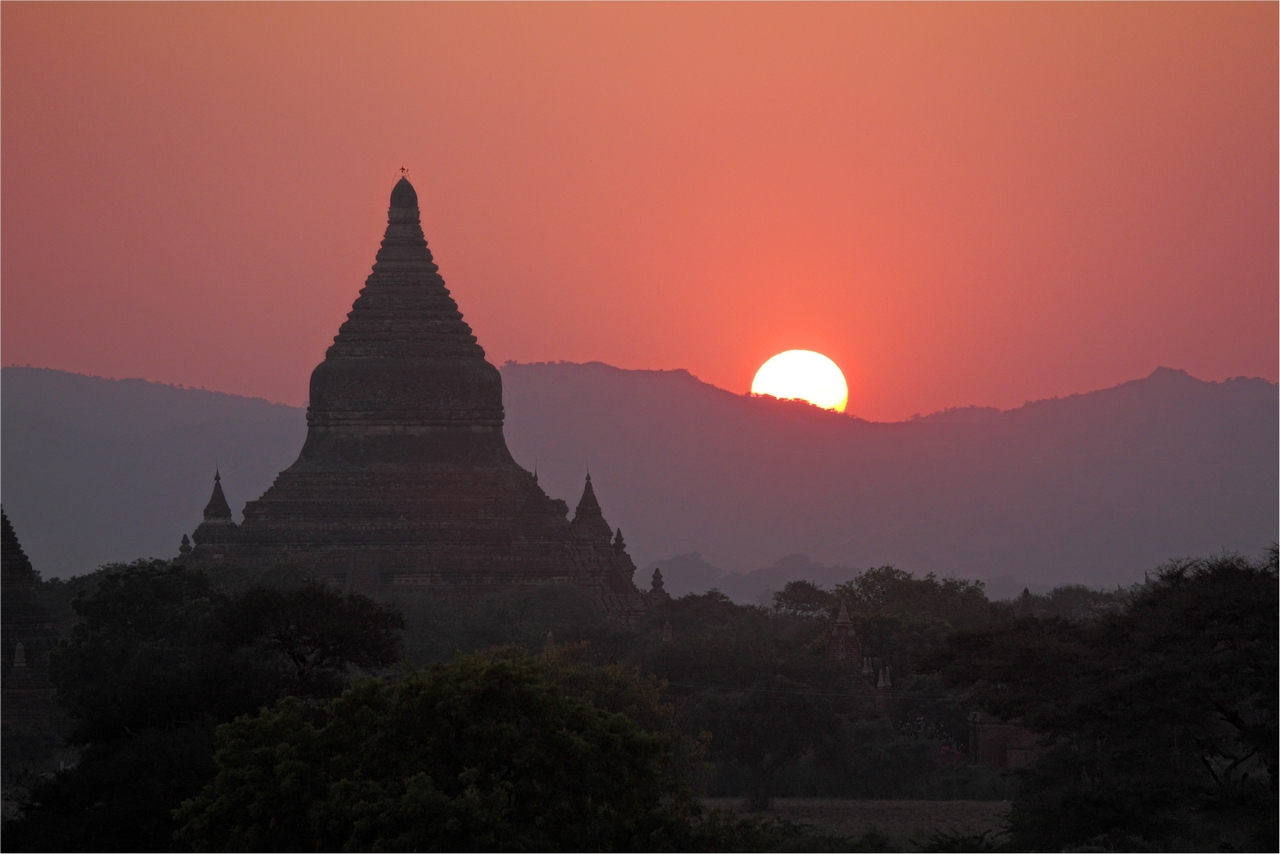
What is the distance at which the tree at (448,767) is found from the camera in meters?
23.9

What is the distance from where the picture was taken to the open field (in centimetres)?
3734

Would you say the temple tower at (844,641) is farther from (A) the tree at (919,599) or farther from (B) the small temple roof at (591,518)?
(B) the small temple roof at (591,518)

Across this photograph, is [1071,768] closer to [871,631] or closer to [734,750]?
[734,750]

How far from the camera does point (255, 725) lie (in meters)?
24.9

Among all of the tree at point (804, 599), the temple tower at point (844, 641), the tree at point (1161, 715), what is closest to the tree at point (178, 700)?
the tree at point (1161, 715)

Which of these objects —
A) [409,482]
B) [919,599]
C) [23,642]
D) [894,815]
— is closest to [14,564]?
[23,642]

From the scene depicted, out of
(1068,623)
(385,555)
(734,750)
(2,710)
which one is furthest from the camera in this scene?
(385,555)

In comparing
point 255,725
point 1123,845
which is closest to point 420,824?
point 255,725

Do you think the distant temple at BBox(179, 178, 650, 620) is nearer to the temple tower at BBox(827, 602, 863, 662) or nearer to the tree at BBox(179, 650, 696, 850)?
the temple tower at BBox(827, 602, 863, 662)

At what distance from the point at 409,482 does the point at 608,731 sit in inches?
1706

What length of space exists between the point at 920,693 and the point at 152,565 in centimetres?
1631

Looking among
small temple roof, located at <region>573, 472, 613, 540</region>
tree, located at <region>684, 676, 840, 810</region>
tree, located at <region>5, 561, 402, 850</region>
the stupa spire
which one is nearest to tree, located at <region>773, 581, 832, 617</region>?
small temple roof, located at <region>573, 472, 613, 540</region>

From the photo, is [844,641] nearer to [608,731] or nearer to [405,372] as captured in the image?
[405,372]

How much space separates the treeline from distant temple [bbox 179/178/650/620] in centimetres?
1813
